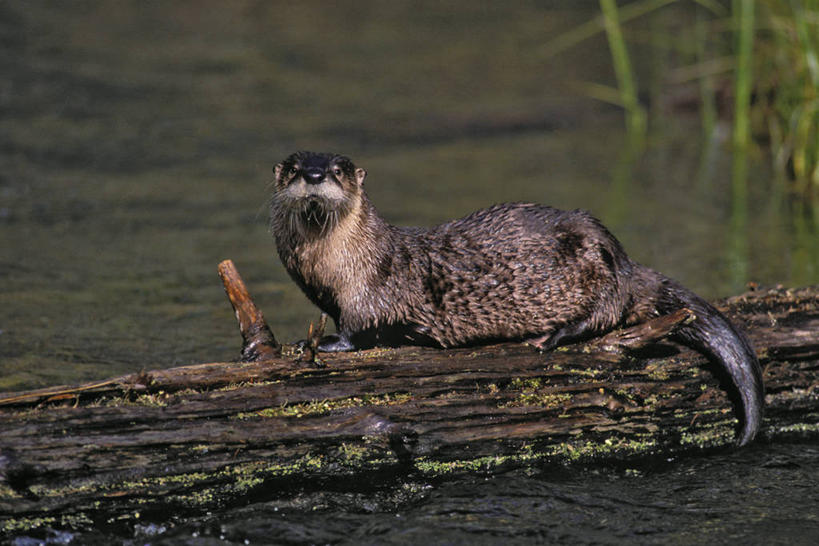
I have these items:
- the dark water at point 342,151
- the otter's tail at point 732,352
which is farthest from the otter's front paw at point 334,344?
the otter's tail at point 732,352

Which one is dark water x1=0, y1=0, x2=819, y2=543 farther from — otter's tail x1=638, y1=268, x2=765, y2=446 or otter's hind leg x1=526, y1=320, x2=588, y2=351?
otter's hind leg x1=526, y1=320, x2=588, y2=351

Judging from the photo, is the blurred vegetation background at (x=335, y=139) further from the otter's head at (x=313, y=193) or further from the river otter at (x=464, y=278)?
the river otter at (x=464, y=278)

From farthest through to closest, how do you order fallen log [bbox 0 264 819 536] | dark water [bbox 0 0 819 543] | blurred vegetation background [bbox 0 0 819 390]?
1. blurred vegetation background [bbox 0 0 819 390]
2. dark water [bbox 0 0 819 543]
3. fallen log [bbox 0 264 819 536]

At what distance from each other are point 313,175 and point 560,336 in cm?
99

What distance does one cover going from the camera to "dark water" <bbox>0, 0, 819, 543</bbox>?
3.30 metres

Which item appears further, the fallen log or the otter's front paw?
Result: the otter's front paw

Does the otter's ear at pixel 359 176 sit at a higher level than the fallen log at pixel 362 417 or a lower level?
higher

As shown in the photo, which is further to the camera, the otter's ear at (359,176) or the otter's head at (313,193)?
the otter's ear at (359,176)

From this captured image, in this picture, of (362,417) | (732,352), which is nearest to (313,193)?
(362,417)

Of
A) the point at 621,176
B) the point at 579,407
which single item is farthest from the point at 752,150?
the point at 579,407

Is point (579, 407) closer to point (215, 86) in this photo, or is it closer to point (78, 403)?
point (78, 403)

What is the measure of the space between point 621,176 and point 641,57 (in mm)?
3832

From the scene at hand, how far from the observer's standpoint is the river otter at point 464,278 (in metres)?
3.60

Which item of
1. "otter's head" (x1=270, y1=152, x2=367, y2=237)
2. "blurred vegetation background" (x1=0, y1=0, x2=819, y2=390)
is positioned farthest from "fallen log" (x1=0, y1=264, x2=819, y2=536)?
"blurred vegetation background" (x1=0, y1=0, x2=819, y2=390)
